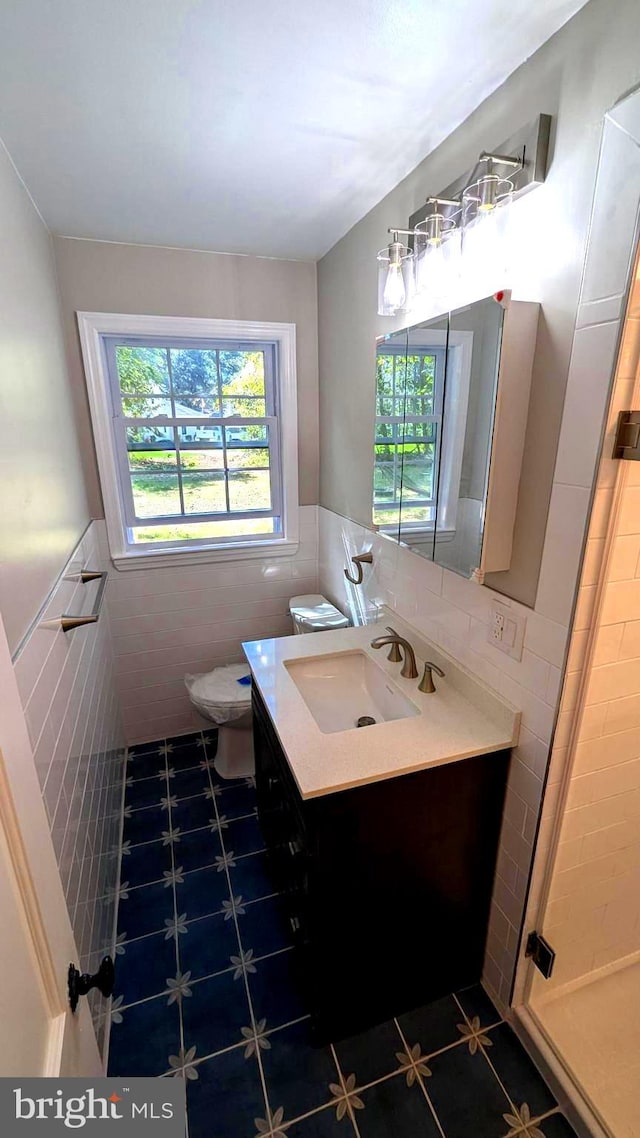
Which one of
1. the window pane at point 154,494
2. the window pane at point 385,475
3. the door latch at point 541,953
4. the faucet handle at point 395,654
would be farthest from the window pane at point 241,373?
the door latch at point 541,953

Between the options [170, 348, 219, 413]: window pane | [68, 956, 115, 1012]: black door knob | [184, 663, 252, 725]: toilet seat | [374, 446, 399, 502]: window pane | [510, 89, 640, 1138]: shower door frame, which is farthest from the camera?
[170, 348, 219, 413]: window pane

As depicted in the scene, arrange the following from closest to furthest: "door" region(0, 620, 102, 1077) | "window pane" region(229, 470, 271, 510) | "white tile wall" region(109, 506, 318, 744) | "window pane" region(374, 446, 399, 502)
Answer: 1. "door" region(0, 620, 102, 1077)
2. "window pane" region(374, 446, 399, 502)
3. "white tile wall" region(109, 506, 318, 744)
4. "window pane" region(229, 470, 271, 510)

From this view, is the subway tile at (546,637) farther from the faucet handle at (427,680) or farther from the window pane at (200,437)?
the window pane at (200,437)

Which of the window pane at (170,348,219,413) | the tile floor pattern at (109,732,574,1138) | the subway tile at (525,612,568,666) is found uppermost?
the window pane at (170,348,219,413)

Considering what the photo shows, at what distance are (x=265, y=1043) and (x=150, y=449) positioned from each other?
2.25m

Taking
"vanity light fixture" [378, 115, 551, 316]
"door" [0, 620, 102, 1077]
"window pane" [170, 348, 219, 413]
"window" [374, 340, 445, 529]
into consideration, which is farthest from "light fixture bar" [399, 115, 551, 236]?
"window pane" [170, 348, 219, 413]

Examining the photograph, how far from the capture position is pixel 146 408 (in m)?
2.28

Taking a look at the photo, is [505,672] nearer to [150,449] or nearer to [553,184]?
[553,184]

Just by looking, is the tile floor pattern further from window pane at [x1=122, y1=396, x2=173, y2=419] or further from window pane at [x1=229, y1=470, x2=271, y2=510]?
window pane at [x1=122, y1=396, x2=173, y2=419]

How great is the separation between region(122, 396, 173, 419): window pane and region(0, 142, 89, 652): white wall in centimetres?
34

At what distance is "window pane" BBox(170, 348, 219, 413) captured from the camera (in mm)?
2281

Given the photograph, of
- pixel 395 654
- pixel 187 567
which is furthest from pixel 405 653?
pixel 187 567

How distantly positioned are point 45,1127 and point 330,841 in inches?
29.2

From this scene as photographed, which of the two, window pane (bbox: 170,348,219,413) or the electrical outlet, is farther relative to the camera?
window pane (bbox: 170,348,219,413)
